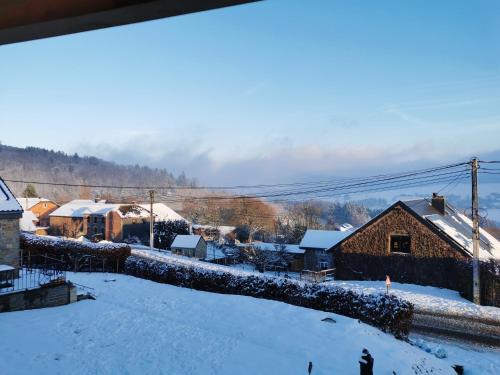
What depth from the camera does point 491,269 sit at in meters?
22.0

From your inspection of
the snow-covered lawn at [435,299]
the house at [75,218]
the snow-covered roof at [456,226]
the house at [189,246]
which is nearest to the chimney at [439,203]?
the snow-covered roof at [456,226]

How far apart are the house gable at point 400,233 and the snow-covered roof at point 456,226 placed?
1.42 ft

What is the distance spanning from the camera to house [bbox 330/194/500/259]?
26770mm

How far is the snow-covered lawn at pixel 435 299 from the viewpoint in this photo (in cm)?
2044

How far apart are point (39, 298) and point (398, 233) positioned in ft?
77.8

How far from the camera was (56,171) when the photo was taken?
154875 mm

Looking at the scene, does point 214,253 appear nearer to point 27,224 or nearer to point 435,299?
point 435,299

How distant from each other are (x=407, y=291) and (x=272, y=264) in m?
18.7

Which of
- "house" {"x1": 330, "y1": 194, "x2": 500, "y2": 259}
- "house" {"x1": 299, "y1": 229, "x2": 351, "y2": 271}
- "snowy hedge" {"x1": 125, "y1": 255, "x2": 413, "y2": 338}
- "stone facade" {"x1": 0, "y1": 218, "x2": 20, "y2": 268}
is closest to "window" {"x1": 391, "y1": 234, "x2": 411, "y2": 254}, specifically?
"house" {"x1": 330, "y1": 194, "x2": 500, "y2": 259}

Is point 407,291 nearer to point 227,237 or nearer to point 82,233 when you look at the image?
point 227,237

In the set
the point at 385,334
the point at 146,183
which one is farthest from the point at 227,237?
the point at 146,183

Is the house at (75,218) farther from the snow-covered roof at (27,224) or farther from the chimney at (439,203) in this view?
the chimney at (439,203)

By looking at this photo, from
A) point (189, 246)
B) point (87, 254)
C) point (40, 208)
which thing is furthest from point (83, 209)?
point (87, 254)

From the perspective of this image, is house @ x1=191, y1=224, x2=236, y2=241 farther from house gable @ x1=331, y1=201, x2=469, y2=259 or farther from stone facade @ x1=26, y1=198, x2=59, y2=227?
house gable @ x1=331, y1=201, x2=469, y2=259
